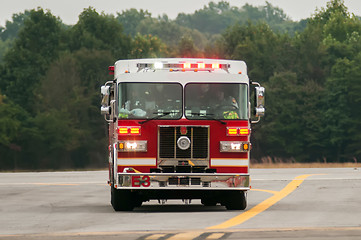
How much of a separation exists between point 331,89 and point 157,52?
119 feet

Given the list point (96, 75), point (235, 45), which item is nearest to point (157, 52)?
point (235, 45)

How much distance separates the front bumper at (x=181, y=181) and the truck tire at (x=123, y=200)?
68 cm

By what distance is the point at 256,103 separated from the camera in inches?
732

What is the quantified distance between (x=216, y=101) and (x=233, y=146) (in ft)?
3.00

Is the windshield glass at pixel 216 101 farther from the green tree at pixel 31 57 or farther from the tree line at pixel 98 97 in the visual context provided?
the green tree at pixel 31 57

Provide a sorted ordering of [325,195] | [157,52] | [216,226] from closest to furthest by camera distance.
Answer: [216,226] → [325,195] → [157,52]

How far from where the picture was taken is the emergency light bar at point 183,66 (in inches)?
748

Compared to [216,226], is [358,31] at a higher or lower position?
higher

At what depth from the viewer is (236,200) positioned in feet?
62.4

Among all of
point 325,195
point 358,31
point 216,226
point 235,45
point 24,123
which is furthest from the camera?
point 358,31

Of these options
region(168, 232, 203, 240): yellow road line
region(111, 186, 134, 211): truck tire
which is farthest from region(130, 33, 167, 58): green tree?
region(168, 232, 203, 240): yellow road line

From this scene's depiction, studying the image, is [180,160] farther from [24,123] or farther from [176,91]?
[24,123]

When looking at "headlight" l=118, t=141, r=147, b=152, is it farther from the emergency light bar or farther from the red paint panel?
the emergency light bar

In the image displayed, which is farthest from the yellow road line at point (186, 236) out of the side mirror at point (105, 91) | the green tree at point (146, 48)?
the green tree at point (146, 48)
